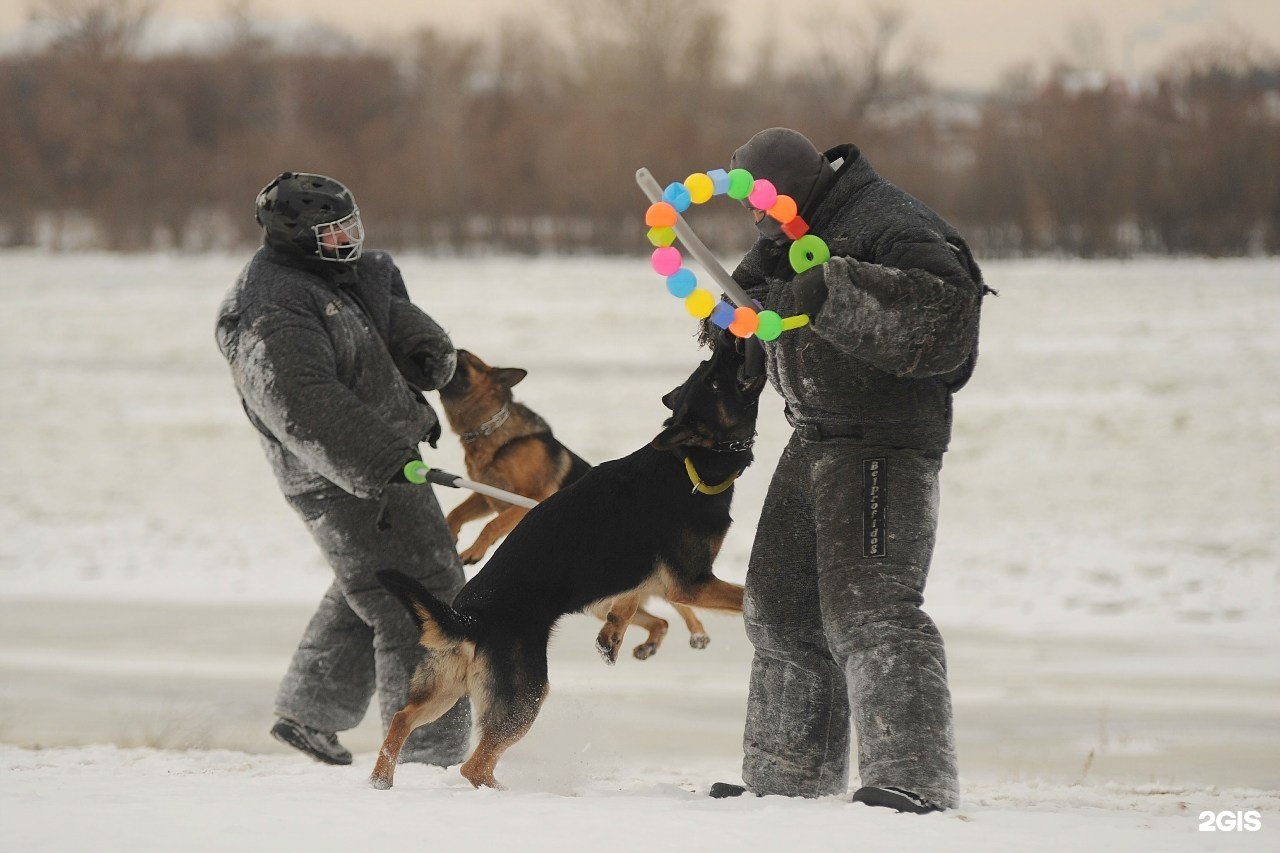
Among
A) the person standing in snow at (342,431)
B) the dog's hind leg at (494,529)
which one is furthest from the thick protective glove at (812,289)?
the dog's hind leg at (494,529)

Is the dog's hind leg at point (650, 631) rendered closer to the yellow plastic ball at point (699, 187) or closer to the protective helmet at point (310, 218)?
the protective helmet at point (310, 218)

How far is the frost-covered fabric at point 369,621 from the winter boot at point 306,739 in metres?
0.02

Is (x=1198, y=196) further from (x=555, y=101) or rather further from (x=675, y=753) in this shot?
(x=555, y=101)

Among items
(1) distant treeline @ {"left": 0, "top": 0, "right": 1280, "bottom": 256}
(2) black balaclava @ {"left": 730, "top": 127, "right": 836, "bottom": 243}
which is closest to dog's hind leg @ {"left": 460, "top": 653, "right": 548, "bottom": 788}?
(2) black balaclava @ {"left": 730, "top": 127, "right": 836, "bottom": 243}

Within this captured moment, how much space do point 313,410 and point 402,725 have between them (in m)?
0.93

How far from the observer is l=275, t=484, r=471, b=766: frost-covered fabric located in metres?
4.14

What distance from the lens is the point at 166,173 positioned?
35.0 meters

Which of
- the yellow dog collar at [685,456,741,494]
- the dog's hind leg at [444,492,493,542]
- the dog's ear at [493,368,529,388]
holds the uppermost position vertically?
the dog's ear at [493,368,529,388]

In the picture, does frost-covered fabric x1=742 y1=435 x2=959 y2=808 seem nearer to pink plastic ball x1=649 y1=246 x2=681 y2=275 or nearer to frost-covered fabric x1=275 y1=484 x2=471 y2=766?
pink plastic ball x1=649 y1=246 x2=681 y2=275

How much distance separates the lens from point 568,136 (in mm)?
32688

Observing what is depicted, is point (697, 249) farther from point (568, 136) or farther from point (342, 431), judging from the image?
point (568, 136)

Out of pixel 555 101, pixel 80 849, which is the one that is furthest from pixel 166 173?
pixel 80 849

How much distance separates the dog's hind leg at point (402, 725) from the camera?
3.67m

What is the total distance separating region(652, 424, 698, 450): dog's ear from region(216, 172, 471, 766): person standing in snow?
72 cm
